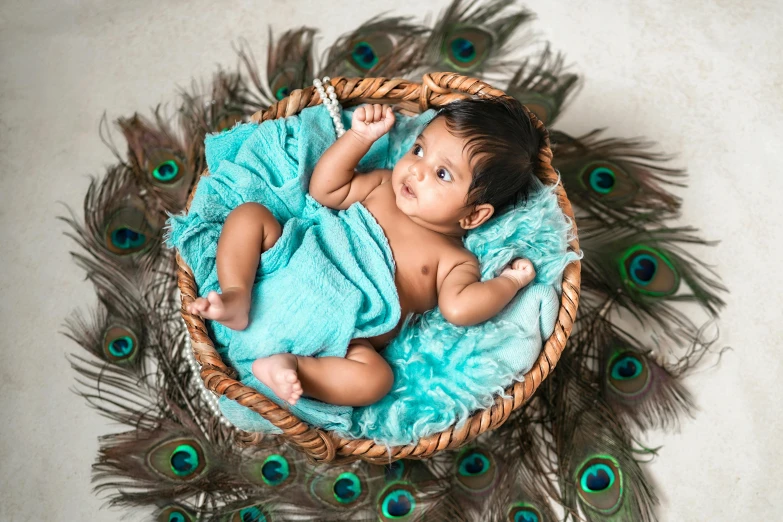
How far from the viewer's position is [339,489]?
5.57 ft

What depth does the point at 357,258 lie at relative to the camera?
5.42 ft

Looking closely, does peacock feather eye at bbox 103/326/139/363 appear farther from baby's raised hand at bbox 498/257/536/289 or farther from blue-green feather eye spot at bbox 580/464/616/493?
blue-green feather eye spot at bbox 580/464/616/493

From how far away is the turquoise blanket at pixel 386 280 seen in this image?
4.97ft

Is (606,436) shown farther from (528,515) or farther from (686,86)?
(686,86)

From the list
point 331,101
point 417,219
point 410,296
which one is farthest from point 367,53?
point 410,296

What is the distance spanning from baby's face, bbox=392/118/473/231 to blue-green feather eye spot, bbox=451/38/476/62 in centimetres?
56

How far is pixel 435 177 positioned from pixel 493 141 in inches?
5.7

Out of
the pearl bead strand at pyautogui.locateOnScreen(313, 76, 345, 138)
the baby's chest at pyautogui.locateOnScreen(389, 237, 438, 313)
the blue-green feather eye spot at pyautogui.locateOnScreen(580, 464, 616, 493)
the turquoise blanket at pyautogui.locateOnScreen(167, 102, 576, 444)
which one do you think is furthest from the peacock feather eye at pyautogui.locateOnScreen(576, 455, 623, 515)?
the pearl bead strand at pyautogui.locateOnScreen(313, 76, 345, 138)

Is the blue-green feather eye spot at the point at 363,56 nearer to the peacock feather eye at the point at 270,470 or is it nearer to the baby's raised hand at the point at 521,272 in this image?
Result: the baby's raised hand at the point at 521,272

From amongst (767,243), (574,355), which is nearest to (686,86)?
(767,243)

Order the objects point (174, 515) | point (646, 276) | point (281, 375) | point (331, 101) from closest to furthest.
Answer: point (281, 375) → point (174, 515) → point (331, 101) → point (646, 276)

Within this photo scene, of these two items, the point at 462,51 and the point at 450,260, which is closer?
the point at 450,260

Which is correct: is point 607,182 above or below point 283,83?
below

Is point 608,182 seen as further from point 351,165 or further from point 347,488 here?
point 347,488
